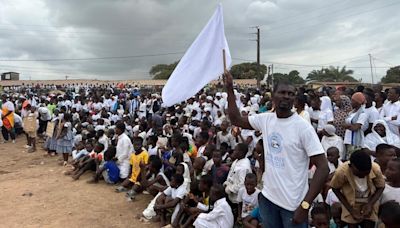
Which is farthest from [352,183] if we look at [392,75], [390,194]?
[392,75]

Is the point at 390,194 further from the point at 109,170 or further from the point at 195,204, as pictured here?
the point at 109,170

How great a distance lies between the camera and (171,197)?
6.12m

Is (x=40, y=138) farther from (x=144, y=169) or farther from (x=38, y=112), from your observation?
(x=144, y=169)

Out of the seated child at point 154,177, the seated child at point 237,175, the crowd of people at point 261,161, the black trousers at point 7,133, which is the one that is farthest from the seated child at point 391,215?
the black trousers at point 7,133

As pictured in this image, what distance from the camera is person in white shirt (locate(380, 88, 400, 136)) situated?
6.62 metres

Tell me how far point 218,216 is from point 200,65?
2154mm

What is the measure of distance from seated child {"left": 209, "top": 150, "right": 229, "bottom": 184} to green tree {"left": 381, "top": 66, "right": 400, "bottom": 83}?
34.4 meters

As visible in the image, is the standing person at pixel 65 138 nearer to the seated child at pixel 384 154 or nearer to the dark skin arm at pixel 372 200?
the seated child at pixel 384 154

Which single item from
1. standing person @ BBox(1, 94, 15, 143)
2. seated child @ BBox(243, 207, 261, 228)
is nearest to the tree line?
standing person @ BBox(1, 94, 15, 143)

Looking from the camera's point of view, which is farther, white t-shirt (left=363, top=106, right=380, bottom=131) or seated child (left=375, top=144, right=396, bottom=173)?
white t-shirt (left=363, top=106, right=380, bottom=131)

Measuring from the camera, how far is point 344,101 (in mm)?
7102

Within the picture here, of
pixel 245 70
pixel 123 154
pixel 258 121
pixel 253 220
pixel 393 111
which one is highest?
pixel 245 70

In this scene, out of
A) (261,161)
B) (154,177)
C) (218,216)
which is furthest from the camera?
(154,177)

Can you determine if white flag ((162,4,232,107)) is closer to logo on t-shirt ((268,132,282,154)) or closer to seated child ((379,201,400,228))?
logo on t-shirt ((268,132,282,154))
